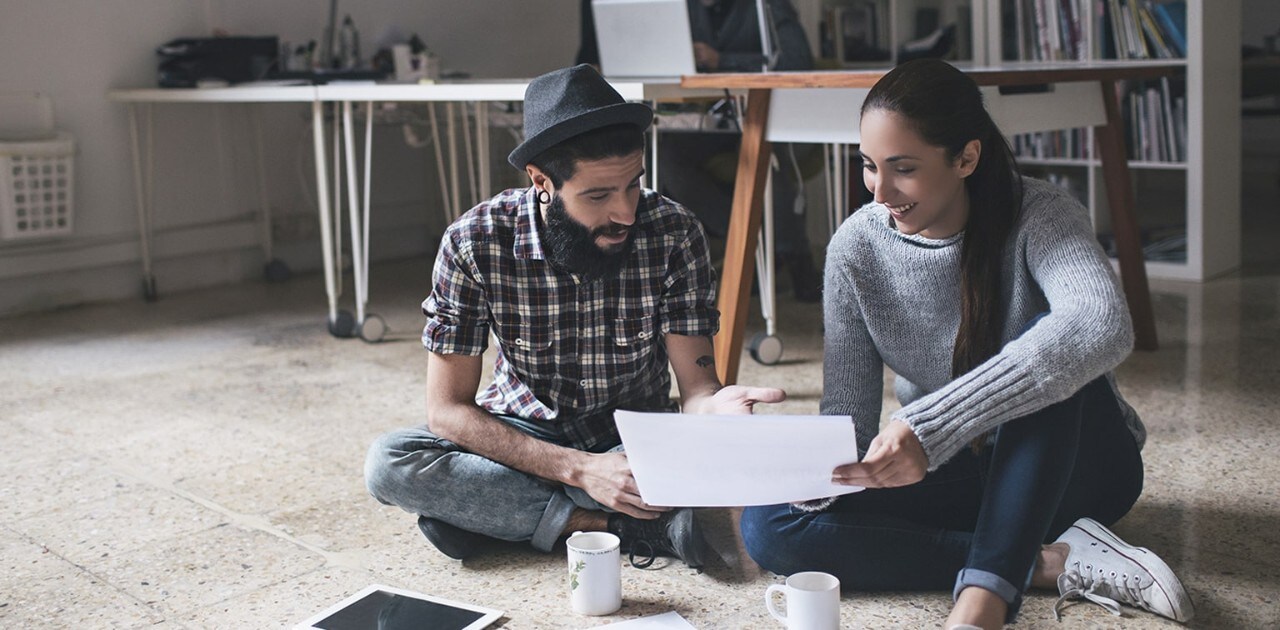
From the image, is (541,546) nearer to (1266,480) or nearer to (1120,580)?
(1120,580)

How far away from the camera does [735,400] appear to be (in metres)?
1.65

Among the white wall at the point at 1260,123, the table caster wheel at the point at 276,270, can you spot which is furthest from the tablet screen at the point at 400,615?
the white wall at the point at 1260,123

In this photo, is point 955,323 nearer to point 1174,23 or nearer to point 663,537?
point 663,537

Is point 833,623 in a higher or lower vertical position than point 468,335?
lower

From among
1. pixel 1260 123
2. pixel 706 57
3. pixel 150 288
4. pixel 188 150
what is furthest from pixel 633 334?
pixel 1260 123

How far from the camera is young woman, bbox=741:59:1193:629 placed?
4.66ft

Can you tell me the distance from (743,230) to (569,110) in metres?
0.99

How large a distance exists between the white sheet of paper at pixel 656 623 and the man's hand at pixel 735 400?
0.86 feet

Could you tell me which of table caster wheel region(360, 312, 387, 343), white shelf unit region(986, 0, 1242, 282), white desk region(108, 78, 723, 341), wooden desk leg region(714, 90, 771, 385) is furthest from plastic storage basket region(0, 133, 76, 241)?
white shelf unit region(986, 0, 1242, 282)

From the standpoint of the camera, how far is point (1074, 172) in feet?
16.1

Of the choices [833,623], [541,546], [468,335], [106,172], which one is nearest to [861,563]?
[833,623]

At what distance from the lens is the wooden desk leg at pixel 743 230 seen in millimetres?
2547

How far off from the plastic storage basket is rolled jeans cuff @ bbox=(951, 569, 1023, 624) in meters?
3.38

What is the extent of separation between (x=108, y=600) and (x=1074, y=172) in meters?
4.02
